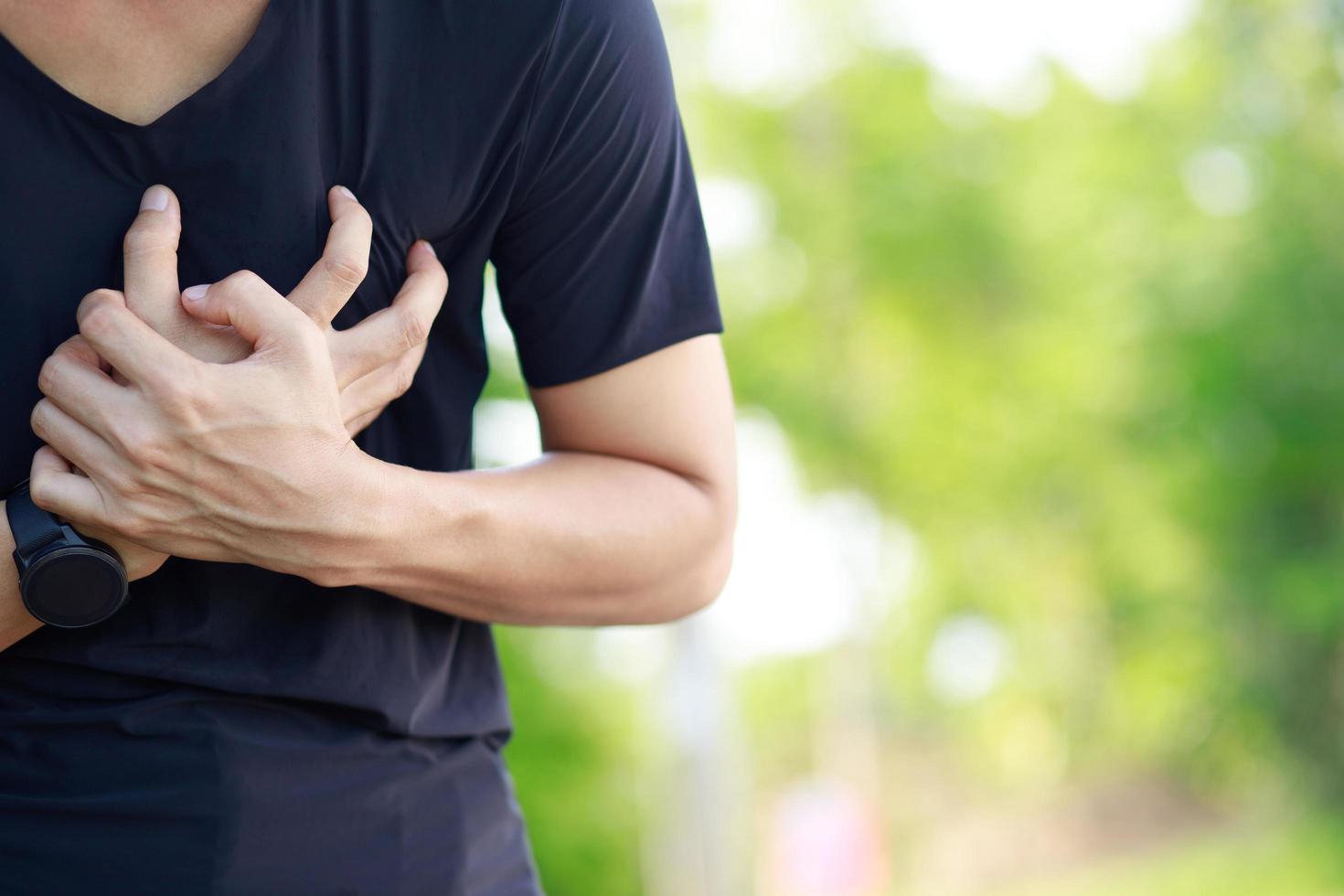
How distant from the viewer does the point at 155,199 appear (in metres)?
1.09

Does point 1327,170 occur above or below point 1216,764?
above

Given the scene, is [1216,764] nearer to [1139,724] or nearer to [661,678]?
[1139,724]

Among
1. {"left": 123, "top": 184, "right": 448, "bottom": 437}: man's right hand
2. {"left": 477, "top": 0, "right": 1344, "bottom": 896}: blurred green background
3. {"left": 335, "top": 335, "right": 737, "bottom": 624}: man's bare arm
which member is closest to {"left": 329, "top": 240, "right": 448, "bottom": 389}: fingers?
{"left": 123, "top": 184, "right": 448, "bottom": 437}: man's right hand

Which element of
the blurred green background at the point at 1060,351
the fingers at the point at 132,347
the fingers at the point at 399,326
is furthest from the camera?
the blurred green background at the point at 1060,351

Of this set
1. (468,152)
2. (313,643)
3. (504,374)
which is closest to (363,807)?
(313,643)

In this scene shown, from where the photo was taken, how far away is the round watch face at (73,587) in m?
1.06

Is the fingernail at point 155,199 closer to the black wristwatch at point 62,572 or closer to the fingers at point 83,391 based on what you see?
the fingers at point 83,391

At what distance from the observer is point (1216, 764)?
14844 mm

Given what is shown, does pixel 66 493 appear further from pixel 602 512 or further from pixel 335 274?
pixel 602 512

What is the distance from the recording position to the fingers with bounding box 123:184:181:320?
3.55 ft

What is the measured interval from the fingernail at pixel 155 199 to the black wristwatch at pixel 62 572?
0.26 metres

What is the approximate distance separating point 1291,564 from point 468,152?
1331cm

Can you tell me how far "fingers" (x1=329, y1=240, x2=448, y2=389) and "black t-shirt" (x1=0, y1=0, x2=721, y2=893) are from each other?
0.03m

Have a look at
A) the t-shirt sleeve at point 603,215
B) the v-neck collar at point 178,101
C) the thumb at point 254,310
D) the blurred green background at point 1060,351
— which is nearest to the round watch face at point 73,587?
the thumb at point 254,310
